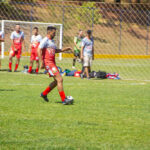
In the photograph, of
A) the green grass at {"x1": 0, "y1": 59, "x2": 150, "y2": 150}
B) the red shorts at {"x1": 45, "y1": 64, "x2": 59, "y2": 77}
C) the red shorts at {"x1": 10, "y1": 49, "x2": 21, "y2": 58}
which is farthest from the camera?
the red shorts at {"x1": 10, "y1": 49, "x2": 21, "y2": 58}

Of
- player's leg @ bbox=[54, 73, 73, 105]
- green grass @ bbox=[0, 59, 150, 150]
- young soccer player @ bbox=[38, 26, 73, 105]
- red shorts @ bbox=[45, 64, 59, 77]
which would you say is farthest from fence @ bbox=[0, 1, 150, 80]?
player's leg @ bbox=[54, 73, 73, 105]

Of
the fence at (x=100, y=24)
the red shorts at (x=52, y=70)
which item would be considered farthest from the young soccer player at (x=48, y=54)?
the fence at (x=100, y=24)

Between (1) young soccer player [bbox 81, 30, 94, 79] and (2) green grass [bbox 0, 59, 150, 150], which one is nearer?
(2) green grass [bbox 0, 59, 150, 150]

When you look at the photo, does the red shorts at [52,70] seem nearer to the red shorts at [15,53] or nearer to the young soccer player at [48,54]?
the young soccer player at [48,54]

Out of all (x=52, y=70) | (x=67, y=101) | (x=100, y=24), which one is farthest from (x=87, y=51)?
(x=100, y=24)

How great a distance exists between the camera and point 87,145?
6.66m

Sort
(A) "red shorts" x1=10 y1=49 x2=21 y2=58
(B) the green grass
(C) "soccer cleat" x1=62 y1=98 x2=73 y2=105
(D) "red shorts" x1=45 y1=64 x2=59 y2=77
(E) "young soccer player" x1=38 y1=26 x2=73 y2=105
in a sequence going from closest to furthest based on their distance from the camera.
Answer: (B) the green grass
(C) "soccer cleat" x1=62 y1=98 x2=73 y2=105
(D) "red shorts" x1=45 y1=64 x2=59 y2=77
(E) "young soccer player" x1=38 y1=26 x2=73 y2=105
(A) "red shorts" x1=10 y1=49 x2=21 y2=58

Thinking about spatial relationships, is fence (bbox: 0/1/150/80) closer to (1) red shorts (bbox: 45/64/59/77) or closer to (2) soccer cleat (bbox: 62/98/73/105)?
(1) red shorts (bbox: 45/64/59/77)

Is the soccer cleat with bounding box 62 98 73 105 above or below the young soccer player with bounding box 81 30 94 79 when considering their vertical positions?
below

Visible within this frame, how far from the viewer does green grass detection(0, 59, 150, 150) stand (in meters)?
6.79

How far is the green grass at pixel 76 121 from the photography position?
6.79 meters

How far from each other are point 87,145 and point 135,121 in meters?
2.42

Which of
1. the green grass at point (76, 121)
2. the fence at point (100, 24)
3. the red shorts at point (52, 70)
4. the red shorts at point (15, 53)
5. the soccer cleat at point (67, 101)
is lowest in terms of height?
the green grass at point (76, 121)

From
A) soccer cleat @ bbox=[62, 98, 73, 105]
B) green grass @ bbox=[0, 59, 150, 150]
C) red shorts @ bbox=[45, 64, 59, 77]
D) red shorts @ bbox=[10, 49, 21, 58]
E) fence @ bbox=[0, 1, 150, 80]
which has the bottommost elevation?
green grass @ bbox=[0, 59, 150, 150]
